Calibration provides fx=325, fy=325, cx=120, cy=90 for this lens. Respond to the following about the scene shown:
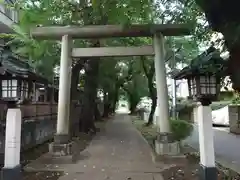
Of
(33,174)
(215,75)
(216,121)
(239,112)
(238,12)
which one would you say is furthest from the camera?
(216,121)

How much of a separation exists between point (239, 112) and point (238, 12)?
50.1 ft

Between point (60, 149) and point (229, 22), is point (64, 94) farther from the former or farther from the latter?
point (229, 22)

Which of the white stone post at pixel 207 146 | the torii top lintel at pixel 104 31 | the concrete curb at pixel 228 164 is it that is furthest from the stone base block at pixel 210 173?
the torii top lintel at pixel 104 31

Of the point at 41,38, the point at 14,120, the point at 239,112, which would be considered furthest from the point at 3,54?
the point at 239,112

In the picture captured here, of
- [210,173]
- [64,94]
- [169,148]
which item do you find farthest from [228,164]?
[64,94]

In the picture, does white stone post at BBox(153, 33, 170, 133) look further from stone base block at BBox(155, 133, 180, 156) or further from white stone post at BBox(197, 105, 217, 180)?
white stone post at BBox(197, 105, 217, 180)

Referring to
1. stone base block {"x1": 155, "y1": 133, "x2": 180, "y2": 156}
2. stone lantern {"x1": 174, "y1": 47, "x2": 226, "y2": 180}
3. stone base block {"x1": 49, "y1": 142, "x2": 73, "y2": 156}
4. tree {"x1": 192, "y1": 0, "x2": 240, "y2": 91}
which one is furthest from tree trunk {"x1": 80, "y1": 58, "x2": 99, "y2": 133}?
tree {"x1": 192, "y1": 0, "x2": 240, "y2": 91}

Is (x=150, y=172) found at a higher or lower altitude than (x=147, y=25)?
lower

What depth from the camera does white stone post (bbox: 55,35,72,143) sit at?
10.5 metres

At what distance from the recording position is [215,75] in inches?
259

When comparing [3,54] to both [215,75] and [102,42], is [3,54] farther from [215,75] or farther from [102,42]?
[102,42]

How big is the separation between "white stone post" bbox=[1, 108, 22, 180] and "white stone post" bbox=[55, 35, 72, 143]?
369cm

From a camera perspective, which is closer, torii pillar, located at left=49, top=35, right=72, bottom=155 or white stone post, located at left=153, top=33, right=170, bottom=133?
torii pillar, located at left=49, top=35, right=72, bottom=155

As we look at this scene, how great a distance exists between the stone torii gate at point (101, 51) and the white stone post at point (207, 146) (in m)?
3.64
